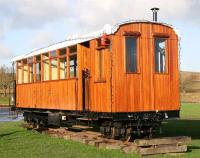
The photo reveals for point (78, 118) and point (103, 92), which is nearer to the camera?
point (103, 92)

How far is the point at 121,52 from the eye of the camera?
1444 cm

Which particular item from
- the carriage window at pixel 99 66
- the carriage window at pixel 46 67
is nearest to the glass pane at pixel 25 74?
the carriage window at pixel 46 67

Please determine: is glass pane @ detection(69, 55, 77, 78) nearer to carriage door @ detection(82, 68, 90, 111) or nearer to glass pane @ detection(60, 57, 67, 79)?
glass pane @ detection(60, 57, 67, 79)

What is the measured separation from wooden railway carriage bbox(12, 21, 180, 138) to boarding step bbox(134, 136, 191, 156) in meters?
1.57

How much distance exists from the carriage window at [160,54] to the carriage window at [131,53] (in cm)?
84

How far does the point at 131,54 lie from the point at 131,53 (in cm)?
3

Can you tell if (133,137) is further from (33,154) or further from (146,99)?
(33,154)

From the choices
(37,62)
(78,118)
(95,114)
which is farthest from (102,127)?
(37,62)

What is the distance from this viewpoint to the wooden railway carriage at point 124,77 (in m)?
14.4

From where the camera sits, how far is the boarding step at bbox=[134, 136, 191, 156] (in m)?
12.4

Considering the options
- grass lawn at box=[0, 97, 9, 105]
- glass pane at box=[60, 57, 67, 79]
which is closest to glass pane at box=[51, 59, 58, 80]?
glass pane at box=[60, 57, 67, 79]

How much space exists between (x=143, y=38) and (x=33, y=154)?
5.15 m

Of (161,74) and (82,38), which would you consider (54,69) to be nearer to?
(82,38)

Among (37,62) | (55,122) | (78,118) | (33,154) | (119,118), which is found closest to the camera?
(33,154)
